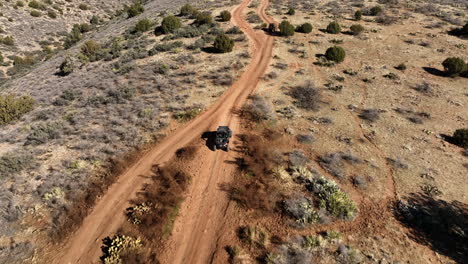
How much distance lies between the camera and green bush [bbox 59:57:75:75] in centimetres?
2911

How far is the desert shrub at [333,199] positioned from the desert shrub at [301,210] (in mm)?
645

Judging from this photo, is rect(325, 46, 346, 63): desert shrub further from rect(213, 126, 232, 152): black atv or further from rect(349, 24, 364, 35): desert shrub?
rect(213, 126, 232, 152): black atv

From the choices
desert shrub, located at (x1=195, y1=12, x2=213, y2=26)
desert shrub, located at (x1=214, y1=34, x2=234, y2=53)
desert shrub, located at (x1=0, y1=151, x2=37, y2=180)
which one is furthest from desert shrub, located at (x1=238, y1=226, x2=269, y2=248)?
desert shrub, located at (x1=195, y1=12, x2=213, y2=26)

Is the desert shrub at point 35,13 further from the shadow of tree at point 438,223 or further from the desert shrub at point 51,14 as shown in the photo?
the shadow of tree at point 438,223

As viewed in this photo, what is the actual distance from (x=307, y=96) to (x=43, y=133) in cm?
2029

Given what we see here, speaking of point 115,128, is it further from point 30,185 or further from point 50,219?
point 50,219

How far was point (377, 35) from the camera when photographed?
107 ft

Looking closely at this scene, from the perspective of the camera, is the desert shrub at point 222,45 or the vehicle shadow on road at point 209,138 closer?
the vehicle shadow on road at point 209,138

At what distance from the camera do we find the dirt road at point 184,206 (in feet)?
36.2

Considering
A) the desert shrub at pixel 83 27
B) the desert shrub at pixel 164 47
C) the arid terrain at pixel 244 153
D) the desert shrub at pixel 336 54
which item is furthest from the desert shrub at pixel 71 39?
the desert shrub at pixel 336 54

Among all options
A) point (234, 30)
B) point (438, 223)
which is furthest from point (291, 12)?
point (438, 223)

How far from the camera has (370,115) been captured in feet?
62.2

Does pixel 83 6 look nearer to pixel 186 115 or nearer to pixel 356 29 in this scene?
pixel 186 115

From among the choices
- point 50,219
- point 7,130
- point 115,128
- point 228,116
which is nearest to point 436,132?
point 228,116
